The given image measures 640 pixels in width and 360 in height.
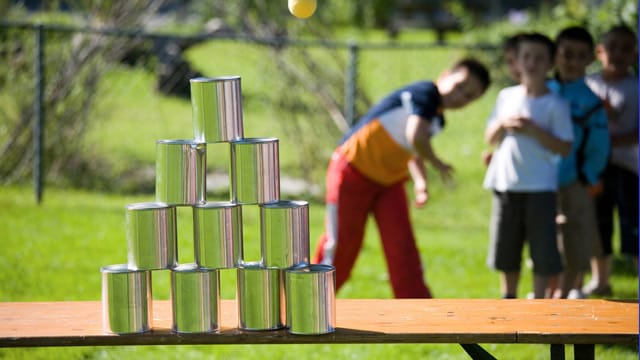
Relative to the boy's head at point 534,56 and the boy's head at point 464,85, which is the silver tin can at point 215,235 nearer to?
the boy's head at point 464,85

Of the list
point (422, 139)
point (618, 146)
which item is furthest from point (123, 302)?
point (618, 146)

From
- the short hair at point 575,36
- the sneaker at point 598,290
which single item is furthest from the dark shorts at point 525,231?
the sneaker at point 598,290

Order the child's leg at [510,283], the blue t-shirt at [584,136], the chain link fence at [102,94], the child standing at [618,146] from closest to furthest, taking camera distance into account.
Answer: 1. the child's leg at [510,283]
2. the blue t-shirt at [584,136]
3. the child standing at [618,146]
4. the chain link fence at [102,94]

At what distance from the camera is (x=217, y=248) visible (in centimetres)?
433

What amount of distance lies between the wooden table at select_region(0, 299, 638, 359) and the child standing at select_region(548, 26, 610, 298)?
2.58 meters

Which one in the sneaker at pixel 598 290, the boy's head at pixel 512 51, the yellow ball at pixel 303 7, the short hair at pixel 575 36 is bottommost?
the sneaker at pixel 598 290

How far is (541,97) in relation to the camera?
22.6 ft

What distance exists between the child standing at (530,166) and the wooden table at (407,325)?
6.28 ft

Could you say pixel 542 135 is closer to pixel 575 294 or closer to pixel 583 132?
pixel 583 132

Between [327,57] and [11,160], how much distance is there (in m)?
5.93

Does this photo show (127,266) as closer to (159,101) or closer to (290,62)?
(290,62)

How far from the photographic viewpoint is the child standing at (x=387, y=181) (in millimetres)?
6637

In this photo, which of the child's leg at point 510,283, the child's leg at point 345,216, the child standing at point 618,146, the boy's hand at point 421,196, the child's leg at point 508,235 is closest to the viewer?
the boy's hand at point 421,196

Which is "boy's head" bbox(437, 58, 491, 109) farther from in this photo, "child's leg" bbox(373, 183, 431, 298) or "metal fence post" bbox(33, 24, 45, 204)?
"metal fence post" bbox(33, 24, 45, 204)
